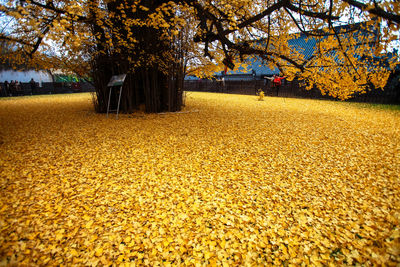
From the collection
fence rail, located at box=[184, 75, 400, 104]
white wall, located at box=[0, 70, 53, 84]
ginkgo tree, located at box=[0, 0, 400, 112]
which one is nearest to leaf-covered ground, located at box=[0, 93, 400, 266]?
ginkgo tree, located at box=[0, 0, 400, 112]

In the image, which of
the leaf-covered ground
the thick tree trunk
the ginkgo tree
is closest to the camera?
the leaf-covered ground

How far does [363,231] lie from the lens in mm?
2086

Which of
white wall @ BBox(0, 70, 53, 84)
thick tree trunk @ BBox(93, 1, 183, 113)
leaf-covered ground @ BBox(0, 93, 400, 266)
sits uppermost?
white wall @ BBox(0, 70, 53, 84)

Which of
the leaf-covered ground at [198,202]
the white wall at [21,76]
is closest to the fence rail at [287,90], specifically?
the leaf-covered ground at [198,202]

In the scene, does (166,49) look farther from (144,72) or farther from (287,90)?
(287,90)

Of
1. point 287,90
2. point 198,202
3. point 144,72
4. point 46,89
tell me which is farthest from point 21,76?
point 198,202

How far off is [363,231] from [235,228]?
1444 millimetres

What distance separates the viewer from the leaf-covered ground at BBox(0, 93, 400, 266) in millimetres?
1857

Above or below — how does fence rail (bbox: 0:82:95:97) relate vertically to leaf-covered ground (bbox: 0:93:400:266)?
above

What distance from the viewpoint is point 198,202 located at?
260 cm

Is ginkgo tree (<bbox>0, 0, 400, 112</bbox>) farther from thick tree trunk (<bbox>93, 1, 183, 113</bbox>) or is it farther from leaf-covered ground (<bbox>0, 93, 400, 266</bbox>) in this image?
leaf-covered ground (<bbox>0, 93, 400, 266</bbox>)

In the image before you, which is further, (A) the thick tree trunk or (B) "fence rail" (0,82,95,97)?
(B) "fence rail" (0,82,95,97)

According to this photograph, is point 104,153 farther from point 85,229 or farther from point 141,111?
point 141,111

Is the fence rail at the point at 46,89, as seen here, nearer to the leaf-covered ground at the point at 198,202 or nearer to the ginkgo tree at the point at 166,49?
the ginkgo tree at the point at 166,49
